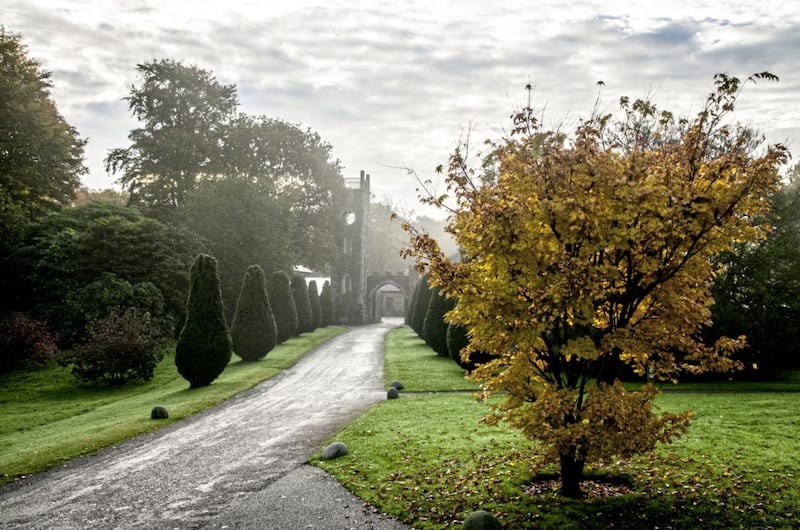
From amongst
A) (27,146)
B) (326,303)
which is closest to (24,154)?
(27,146)

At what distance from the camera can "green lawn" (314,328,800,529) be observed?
680 cm

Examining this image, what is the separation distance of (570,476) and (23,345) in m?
23.8

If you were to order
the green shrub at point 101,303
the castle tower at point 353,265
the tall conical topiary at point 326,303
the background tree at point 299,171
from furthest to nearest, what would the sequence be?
the castle tower at point 353,265, the tall conical topiary at point 326,303, the background tree at point 299,171, the green shrub at point 101,303

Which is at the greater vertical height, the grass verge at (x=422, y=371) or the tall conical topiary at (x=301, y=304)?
the tall conical topiary at (x=301, y=304)

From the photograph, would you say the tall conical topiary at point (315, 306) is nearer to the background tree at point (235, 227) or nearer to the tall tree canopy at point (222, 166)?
the tall tree canopy at point (222, 166)

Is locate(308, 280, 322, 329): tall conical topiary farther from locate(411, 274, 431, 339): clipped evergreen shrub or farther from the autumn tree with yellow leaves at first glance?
the autumn tree with yellow leaves

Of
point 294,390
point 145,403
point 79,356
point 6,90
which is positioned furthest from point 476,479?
point 6,90

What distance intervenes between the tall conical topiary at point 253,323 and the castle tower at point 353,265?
31.2m

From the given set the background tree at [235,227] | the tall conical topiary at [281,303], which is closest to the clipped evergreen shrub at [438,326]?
the tall conical topiary at [281,303]

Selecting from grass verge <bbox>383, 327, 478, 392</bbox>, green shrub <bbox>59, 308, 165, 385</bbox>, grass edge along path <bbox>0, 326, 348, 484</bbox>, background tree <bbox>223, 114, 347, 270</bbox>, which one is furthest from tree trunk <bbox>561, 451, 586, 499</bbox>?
background tree <bbox>223, 114, 347, 270</bbox>

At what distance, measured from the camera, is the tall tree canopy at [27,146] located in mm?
27734

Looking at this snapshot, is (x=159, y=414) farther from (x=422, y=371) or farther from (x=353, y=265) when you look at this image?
(x=353, y=265)

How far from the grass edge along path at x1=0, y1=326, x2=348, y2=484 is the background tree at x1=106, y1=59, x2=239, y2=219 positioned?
16992 mm

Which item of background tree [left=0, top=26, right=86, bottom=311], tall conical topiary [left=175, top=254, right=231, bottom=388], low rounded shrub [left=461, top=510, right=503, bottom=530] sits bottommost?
low rounded shrub [left=461, top=510, right=503, bottom=530]
